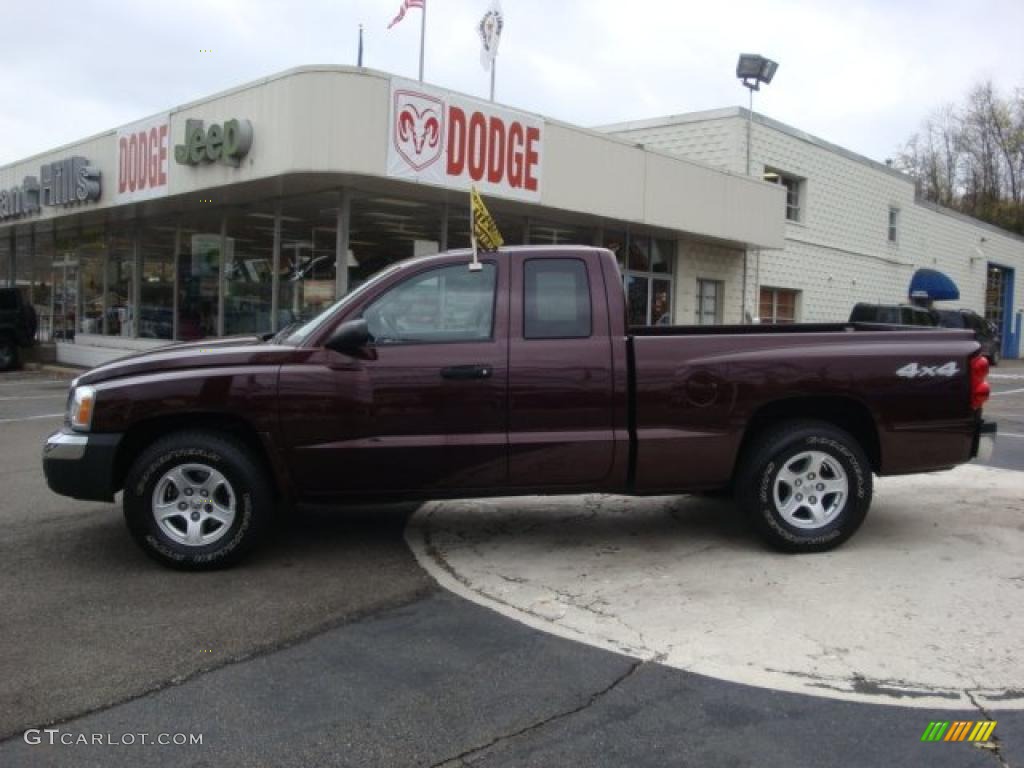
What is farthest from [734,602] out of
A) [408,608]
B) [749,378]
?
[408,608]

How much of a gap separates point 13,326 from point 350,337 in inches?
739

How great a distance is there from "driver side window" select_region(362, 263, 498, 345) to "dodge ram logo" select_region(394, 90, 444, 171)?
813 centimetres

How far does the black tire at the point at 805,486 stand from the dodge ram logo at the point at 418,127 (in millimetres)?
8945

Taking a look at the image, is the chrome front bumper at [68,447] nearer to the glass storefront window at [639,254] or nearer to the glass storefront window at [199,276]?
the glass storefront window at [199,276]

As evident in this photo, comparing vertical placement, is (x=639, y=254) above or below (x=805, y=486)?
above

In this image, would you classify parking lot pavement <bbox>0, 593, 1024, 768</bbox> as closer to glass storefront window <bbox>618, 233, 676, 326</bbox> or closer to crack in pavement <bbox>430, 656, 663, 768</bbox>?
crack in pavement <bbox>430, 656, 663, 768</bbox>

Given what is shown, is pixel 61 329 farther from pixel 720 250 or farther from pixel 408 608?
pixel 408 608

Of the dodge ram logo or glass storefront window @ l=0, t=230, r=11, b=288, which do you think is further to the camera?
glass storefront window @ l=0, t=230, r=11, b=288

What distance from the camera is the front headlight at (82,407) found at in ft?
16.6

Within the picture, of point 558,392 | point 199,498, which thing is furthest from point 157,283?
point 558,392

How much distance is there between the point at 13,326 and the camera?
20359 mm

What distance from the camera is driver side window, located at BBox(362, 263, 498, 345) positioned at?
5.24 metres

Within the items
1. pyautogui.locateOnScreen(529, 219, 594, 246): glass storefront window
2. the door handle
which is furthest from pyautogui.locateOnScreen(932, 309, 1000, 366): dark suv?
the door handle

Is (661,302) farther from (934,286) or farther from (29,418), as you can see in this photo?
(934,286)
